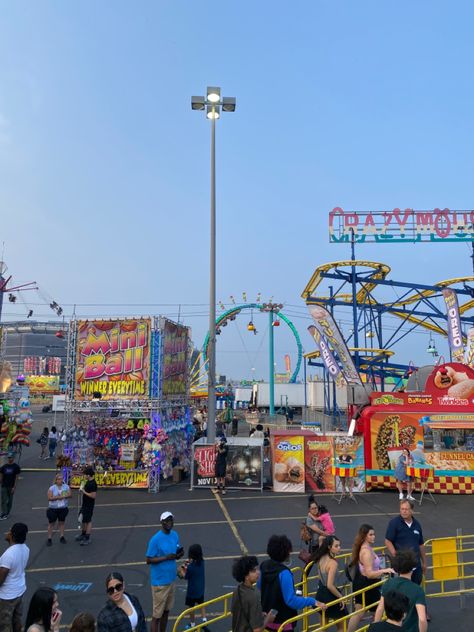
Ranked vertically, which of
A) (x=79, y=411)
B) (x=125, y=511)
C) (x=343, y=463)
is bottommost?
(x=125, y=511)

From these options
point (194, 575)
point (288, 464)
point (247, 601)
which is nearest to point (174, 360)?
point (288, 464)

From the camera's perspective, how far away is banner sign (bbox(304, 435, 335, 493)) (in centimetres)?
1472

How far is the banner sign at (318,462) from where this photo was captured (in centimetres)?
1472

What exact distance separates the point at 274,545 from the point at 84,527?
22.3ft

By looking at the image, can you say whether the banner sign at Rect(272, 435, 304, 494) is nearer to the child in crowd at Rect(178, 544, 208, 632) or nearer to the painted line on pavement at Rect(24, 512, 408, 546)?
the painted line on pavement at Rect(24, 512, 408, 546)

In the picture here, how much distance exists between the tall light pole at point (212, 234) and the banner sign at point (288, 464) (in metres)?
2.23

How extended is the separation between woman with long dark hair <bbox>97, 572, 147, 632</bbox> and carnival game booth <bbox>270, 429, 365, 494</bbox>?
36.9 feet

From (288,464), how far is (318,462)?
988 millimetres

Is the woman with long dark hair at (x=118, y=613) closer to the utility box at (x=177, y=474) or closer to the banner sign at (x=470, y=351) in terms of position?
the utility box at (x=177, y=474)

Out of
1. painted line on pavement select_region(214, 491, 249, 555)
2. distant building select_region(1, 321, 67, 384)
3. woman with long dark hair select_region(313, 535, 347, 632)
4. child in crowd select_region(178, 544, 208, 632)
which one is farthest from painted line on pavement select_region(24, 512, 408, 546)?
distant building select_region(1, 321, 67, 384)

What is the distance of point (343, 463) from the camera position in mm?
14359

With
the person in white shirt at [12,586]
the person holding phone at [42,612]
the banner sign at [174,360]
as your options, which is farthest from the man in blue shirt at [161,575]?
the banner sign at [174,360]

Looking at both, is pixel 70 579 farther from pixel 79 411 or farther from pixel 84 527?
pixel 79 411


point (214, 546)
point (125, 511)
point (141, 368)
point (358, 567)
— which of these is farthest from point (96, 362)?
point (358, 567)
